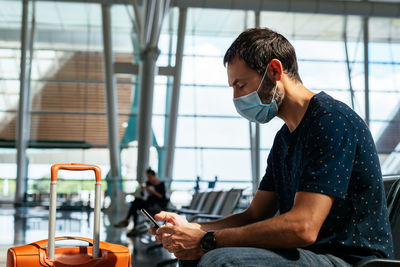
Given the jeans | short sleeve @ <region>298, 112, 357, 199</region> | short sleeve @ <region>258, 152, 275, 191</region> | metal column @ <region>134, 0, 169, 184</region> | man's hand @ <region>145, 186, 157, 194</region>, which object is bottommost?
man's hand @ <region>145, 186, 157, 194</region>

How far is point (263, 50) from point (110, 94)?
51.2 feet

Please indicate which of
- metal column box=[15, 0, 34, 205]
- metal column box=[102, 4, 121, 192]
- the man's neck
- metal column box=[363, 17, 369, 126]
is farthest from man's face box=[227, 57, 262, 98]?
metal column box=[15, 0, 34, 205]

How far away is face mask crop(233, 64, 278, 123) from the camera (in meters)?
1.81

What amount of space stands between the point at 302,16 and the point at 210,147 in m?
6.21

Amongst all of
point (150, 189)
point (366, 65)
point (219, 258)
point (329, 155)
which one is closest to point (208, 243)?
point (219, 258)

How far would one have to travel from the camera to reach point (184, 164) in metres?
18.8

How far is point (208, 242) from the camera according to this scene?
1591mm

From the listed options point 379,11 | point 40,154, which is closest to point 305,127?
point 379,11

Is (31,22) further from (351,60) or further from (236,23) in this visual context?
(351,60)

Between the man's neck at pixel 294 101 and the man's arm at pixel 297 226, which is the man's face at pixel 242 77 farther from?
the man's arm at pixel 297 226

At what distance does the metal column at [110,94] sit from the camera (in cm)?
1675

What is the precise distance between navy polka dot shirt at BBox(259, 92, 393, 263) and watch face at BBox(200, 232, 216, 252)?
0.31 meters

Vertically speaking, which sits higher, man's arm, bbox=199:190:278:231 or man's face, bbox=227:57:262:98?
man's face, bbox=227:57:262:98

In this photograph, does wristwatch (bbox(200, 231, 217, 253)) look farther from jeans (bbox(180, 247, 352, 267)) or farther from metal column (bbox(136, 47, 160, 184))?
metal column (bbox(136, 47, 160, 184))
